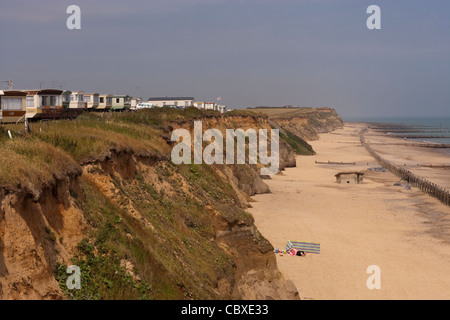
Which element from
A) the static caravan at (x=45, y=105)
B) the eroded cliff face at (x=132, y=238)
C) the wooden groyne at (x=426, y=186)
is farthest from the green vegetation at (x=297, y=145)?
the eroded cliff face at (x=132, y=238)

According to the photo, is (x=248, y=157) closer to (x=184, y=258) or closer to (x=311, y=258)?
(x=311, y=258)

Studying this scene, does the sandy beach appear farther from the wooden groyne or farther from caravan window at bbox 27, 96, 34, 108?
caravan window at bbox 27, 96, 34, 108

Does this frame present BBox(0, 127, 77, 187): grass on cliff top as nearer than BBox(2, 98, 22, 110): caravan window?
Yes

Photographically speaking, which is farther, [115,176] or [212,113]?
[212,113]

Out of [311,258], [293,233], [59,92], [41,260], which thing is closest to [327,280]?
[311,258]

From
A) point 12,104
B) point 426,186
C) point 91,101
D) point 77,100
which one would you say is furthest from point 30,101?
point 426,186

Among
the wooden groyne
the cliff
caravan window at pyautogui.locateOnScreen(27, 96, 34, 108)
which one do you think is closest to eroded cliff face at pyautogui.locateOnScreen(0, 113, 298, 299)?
the cliff
